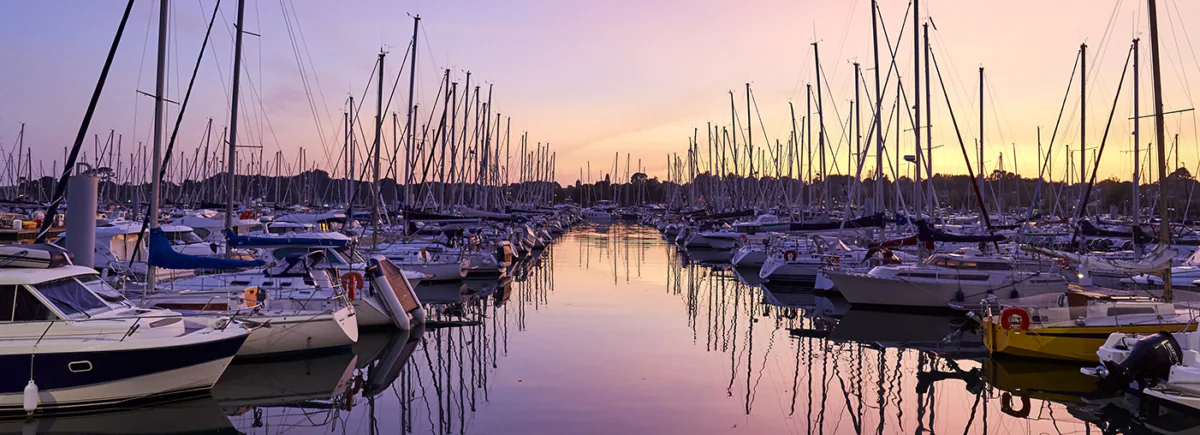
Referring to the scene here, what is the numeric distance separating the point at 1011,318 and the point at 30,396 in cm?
1708

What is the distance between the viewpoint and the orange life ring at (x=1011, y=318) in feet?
61.0

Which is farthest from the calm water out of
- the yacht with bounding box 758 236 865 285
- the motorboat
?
the yacht with bounding box 758 236 865 285

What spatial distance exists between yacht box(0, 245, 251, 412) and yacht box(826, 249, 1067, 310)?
1889cm

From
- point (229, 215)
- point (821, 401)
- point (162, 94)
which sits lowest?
point (821, 401)

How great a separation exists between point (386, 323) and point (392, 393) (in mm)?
6252

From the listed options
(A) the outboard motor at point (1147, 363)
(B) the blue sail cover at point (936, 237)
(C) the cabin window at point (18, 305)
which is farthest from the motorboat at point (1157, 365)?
(C) the cabin window at point (18, 305)

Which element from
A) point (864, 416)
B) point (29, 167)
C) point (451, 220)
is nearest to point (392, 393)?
point (864, 416)

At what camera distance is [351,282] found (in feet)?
68.9

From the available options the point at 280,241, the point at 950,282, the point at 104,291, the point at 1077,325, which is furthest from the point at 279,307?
the point at 950,282

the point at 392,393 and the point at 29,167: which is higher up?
the point at 29,167

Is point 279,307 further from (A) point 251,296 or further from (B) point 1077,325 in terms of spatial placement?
(B) point 1077,325

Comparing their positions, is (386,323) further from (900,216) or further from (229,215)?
(900,216)

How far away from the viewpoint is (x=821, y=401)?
51.7ft

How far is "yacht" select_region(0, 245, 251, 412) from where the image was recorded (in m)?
13.1
